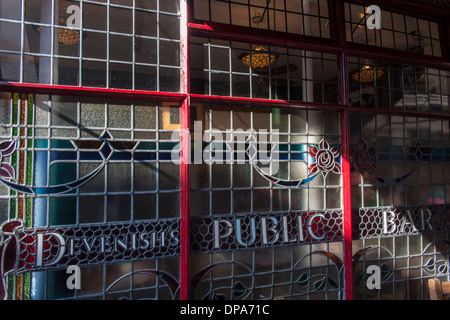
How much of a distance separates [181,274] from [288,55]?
103 inches

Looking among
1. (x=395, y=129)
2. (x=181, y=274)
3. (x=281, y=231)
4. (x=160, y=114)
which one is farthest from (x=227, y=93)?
(x=395, y=129)

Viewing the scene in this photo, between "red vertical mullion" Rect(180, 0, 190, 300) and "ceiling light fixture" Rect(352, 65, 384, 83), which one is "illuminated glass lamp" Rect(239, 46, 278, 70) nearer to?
"red vertical mullion" Rect(180, 0, 190, 300)

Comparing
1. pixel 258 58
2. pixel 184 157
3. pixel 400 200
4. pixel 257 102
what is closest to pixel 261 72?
pixel 258 58

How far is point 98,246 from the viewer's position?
2.90m

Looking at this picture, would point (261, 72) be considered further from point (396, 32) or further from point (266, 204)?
point (396, 32)

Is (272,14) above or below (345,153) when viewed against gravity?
above

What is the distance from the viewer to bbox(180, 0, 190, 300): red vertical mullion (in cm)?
309

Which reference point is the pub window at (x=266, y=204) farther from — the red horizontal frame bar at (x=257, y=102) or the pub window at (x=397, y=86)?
the pub window at (x=397, y=86)

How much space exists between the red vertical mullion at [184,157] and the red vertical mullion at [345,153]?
1.84 meters

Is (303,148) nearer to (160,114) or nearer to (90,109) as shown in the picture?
(160,114)

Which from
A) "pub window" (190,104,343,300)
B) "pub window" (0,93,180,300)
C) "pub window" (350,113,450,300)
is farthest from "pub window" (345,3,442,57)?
"pub window" (0,93,180,300)

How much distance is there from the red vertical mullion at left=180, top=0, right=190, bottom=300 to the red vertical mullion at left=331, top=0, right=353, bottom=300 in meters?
1.84

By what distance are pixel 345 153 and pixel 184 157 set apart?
188cm

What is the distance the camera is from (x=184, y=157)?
3146 millimetres
